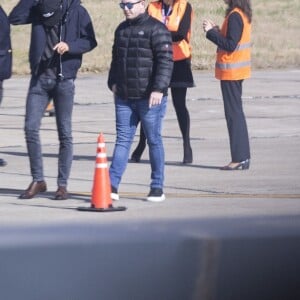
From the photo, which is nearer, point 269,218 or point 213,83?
point 269,218

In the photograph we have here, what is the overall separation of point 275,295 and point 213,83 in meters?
21.0

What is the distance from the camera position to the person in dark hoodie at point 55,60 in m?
8.91

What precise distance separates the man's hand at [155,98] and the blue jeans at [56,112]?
0.74 metres

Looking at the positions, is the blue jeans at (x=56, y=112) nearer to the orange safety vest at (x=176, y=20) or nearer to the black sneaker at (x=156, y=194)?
the black sneaker at (x=156, y=194)

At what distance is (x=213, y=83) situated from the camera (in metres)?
24.2

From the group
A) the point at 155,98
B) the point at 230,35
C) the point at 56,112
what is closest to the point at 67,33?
the point at 56,112

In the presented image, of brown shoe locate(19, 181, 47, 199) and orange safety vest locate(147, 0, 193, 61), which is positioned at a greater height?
orange safety vest locate(147, 0, 193, 61)

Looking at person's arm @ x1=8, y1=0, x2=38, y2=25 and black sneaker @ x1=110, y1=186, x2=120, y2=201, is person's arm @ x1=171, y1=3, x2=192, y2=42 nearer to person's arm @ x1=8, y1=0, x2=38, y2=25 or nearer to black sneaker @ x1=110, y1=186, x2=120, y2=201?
person's arm @ x1=8, y1=0, x2=38, y2=25

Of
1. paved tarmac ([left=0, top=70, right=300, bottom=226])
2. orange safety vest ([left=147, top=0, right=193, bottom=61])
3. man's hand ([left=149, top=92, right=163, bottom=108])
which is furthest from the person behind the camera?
orange safety vest ([left=147, top=0, right=193, bottom=61])

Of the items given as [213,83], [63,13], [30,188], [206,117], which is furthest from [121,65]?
[213,83]

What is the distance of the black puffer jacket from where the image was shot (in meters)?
8.74

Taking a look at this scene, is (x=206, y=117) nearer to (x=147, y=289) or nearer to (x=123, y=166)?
(x=123, y=166)

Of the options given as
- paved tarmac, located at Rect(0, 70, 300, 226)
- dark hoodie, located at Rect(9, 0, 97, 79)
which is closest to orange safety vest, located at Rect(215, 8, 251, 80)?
paved tarmac, located at Rect(0, 70, 300, 226)

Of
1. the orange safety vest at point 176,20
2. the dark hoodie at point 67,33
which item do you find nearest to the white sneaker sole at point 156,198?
the dark hoodie at point 67,33
